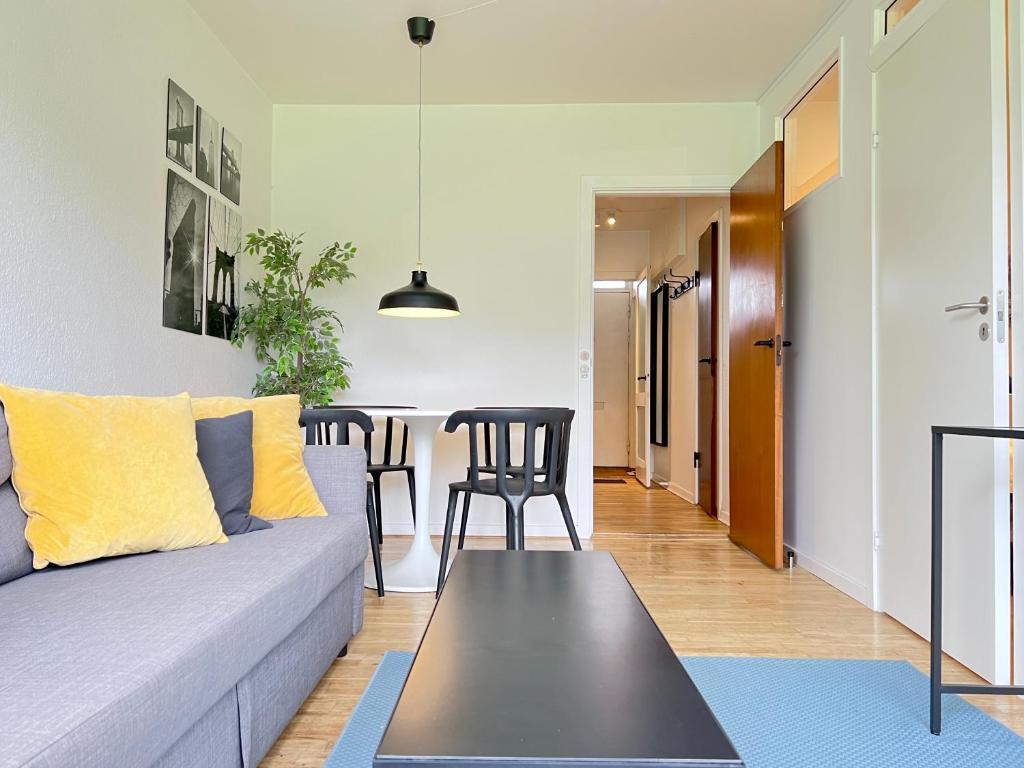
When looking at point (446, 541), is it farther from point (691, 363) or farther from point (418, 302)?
point (691, 363)

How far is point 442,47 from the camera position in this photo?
3383 millimetres

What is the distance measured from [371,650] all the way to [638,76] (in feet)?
10.8

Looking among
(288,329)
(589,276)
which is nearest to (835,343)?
(589,276)

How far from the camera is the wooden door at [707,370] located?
4750mm

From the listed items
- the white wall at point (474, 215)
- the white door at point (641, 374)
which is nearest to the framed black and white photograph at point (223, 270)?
the white wall at point (474, 215)

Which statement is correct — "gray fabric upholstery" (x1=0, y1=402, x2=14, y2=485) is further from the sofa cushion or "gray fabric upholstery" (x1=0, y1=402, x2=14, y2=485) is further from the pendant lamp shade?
the pendant lamp shade

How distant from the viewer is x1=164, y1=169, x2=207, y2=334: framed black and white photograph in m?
2.82

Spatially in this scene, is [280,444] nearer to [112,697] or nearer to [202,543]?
[202,543]

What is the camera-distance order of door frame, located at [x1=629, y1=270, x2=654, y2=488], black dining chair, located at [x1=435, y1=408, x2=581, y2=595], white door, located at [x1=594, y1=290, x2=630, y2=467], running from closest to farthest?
black dining chair, located at [x1=435, y1=408, x2=581, y2=595], door frame, located at [x1=629, y1=270, x2=654, y2=488], white door, located at [x1=594, y1=290, x2=630, y2=467]

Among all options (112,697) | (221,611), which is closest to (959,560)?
(221,611)

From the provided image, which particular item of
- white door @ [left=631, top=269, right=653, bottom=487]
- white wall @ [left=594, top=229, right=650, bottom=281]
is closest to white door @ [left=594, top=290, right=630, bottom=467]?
white door @ [left=631, top=269, right=653, bottom=487]

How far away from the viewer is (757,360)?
3422 millimetres

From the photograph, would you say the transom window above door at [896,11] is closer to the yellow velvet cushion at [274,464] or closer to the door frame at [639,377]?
the yellow velvet cushion at [274,464]

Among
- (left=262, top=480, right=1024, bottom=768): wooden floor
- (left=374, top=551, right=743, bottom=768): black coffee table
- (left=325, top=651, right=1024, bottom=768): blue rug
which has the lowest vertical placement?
(left=262, top=480, right=1024, bottom=768): wooden floor
